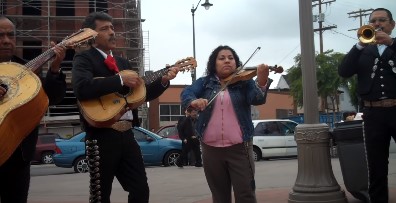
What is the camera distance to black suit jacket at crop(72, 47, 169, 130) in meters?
3.61

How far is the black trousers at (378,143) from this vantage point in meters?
4.64

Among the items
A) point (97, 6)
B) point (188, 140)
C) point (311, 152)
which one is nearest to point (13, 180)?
point (311, 152)

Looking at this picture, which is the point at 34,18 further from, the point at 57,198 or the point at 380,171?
the point at 380,171

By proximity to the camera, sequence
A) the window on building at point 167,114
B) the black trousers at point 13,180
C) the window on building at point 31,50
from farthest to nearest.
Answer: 1. the window on building at point 167,114
2. the window on building at point 31,50
3. the black trousers at point 13,180

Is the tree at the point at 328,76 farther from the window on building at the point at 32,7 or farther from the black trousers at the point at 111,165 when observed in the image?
the black trousers at the point at 111,165

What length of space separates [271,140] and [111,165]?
1347 cm

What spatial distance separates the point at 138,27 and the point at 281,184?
2539cm

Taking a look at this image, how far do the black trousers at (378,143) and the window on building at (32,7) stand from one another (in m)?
28.9

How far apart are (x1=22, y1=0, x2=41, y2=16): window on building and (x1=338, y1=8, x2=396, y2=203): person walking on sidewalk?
28634 millimetres

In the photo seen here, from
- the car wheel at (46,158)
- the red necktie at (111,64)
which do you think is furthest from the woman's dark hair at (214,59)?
the car wheel at (46,158)

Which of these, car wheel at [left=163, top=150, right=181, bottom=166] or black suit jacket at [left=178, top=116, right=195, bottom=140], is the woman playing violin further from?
car wheel at [left=163, top=150, right=181, bottom=166]

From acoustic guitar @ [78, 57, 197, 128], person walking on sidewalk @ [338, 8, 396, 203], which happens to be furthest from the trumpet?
acoustic guitar @ [78, 57, 197, 128]

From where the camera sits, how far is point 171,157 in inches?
644

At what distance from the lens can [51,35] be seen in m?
31.6
